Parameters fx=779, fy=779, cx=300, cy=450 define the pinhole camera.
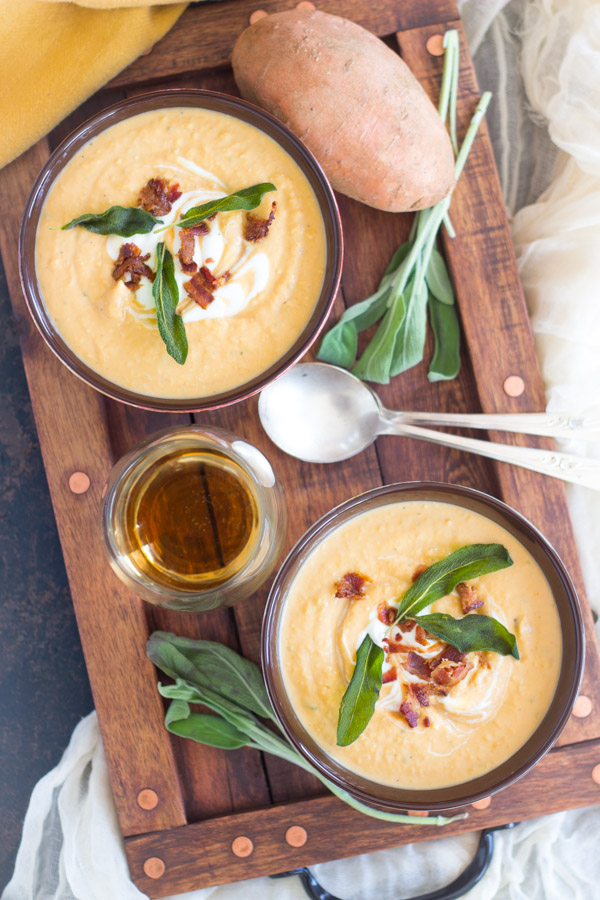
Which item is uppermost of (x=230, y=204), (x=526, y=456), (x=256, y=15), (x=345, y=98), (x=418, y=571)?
(x=256, y=15)

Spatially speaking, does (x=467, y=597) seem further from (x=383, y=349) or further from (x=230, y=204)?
(x=230, y=204)

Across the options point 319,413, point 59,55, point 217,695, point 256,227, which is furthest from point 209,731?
point 59,55

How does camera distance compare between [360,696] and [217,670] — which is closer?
[360,696]

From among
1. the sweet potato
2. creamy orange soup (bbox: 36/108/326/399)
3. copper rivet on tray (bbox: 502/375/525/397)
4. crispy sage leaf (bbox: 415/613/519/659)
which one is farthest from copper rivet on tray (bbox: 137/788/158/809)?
the sweet potato

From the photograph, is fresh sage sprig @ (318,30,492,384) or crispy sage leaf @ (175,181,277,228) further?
fresh sage sprig @ (318,30,492,384)

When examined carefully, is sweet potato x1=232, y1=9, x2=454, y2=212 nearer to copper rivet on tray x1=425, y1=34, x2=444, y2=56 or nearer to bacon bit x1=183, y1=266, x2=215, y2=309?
copper rivet on tray x1=425, y1=34, x2=444, y2=56
